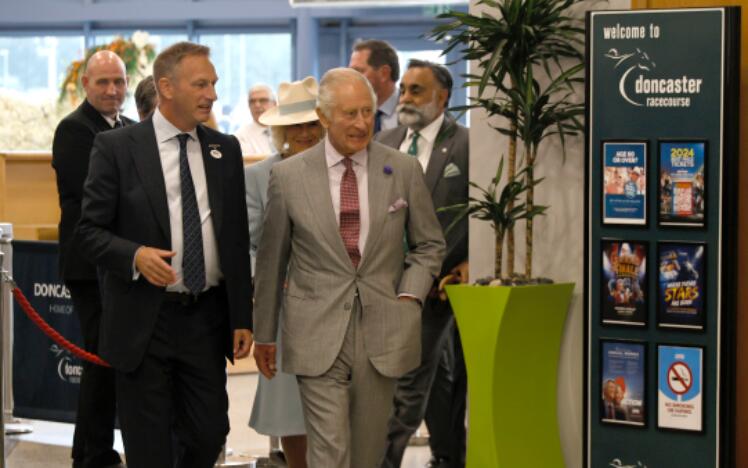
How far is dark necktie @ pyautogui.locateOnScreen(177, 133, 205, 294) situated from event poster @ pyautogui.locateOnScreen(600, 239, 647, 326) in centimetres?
149

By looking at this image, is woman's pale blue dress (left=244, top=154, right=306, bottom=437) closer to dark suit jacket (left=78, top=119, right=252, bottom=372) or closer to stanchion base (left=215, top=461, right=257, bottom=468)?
stanchion base (left=215, top=461, right=257, bottom=468)

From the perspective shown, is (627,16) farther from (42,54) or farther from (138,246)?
(42,54)

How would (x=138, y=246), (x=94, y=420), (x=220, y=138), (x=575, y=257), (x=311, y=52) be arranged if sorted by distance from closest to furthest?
(x=138, y=246) → (x=220, y=138) → (x=575, y=257) → (x=94, y=420) → (x=311, y=52)

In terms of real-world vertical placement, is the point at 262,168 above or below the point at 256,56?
below

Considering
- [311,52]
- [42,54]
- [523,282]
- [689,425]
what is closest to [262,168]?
[523,282]

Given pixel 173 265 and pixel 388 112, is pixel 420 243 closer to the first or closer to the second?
pixel 173 265

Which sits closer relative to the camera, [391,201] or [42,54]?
[391,201]

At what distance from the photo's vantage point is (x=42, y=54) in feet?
61.1

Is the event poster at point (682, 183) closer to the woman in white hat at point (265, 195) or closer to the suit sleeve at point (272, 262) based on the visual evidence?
the suit sleeve at point (272, 262)

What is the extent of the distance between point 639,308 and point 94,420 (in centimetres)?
273

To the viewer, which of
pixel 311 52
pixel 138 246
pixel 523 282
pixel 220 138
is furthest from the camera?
pixel 311 52

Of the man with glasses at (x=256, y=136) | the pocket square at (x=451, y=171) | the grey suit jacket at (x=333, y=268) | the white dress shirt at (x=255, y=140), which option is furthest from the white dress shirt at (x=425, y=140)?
the white dress shirt at (x=255, y=140)

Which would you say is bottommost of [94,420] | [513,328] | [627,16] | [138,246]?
[94,420]

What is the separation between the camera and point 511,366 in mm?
4777
